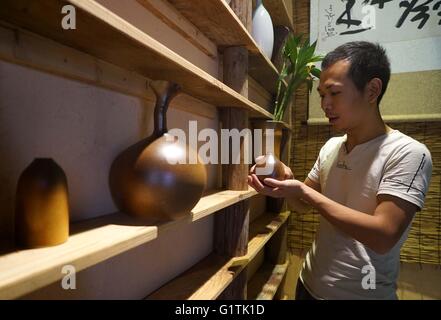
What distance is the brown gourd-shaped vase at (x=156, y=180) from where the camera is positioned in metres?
0.73

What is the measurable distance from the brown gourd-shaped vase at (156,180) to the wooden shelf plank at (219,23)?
577 millimetres

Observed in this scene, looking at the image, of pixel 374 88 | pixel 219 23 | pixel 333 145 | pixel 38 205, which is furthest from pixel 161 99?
pixel 333 145

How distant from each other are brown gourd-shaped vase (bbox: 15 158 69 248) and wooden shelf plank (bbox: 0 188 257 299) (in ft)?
0.08

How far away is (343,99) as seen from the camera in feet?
3.83

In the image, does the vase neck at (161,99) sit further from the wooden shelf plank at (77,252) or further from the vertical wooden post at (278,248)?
the vertical wooden post at (278,248)

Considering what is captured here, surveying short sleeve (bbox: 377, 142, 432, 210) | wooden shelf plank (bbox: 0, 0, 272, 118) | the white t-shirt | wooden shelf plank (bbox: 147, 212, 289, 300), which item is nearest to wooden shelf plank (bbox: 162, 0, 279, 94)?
wooden shelf plank (bbox: 0, 0, 272, 118)

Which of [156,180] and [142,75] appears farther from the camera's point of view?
[142,75]

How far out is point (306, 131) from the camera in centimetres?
280

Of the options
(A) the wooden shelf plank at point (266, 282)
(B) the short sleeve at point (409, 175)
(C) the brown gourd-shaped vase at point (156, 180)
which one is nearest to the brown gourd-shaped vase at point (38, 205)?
(C) the brown gourd-shaped vase at point (156, 180)

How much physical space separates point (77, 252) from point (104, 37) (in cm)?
45

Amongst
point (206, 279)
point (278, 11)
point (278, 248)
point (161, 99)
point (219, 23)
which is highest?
point (278, 11)

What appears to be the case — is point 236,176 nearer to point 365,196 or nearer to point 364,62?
point 365,196
